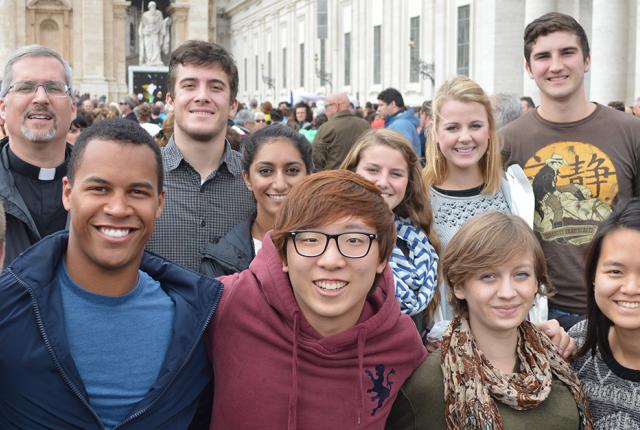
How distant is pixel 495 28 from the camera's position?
2338cm

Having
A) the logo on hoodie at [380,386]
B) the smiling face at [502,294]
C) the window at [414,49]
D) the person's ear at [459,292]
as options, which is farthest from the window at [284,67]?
the logo on hoodie at [380,386]

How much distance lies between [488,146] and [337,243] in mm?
1784

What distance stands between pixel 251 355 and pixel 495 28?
854 inches

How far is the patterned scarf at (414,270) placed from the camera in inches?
151

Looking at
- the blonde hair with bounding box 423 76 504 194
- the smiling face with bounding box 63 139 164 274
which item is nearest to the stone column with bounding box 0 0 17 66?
the blonde hair with bounding box 423 76 504 194

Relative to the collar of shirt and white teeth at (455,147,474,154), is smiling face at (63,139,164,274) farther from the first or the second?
white teeth at (455,147,474,154)

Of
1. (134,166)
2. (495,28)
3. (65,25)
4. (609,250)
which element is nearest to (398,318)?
(609,250)

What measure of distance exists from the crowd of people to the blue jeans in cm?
24

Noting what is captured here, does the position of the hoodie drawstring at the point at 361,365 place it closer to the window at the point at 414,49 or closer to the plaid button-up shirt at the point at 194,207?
the plaid button-up shirt at the point at 194,207

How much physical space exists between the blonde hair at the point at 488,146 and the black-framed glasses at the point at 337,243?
5.32ft

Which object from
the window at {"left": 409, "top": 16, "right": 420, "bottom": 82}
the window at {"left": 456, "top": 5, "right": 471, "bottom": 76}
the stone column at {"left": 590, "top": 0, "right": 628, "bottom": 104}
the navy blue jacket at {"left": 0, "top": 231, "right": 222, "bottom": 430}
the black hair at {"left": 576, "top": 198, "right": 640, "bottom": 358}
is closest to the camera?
the navy blue jacket at {"left": 0, "top": 231, "right": 222, "bottom": 430}

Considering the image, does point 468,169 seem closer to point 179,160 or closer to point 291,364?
point 179,160

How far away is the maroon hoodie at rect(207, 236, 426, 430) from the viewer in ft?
9.79

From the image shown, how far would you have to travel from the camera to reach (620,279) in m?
3.27
